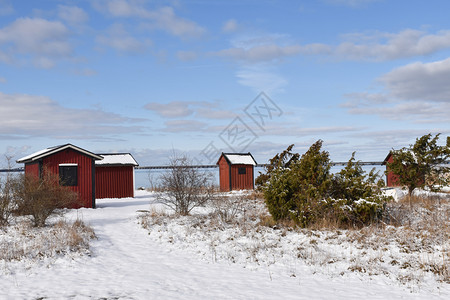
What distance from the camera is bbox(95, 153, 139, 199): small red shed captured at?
1042 inches

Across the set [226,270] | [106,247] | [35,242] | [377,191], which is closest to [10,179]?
[35,242]

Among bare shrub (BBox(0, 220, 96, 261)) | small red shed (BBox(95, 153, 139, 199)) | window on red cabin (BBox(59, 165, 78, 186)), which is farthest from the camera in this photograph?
small red shed (BBox(95, 153, 139, 199))

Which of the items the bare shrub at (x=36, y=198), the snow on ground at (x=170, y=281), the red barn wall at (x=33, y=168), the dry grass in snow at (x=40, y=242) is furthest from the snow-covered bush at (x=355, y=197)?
the red barn wall at (x=33, y=168)

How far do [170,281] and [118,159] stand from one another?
2076 centimetres

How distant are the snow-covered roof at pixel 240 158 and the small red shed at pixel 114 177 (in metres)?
8.66

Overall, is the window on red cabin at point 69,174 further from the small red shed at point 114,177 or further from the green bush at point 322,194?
the green bush at point 322,194

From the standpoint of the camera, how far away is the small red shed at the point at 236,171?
1273 inches

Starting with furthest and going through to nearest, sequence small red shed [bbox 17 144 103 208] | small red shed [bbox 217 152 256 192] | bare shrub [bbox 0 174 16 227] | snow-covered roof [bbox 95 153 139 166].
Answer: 1. small red shed [bbox 217 152 256 192]
2. snow-covered roof [bbox 95 153 139 166]
3. small red shed [bbox 17 144 103 208]
4. bare shrub [bbox 0 174 16 227]

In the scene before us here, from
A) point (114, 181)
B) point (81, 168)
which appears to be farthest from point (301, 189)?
point (114, 181)

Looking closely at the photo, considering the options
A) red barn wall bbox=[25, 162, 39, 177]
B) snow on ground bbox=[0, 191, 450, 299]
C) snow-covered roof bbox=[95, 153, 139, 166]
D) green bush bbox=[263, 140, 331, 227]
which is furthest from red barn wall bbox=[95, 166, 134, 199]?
snow on ground bbox=[0, 191, 450, 299]

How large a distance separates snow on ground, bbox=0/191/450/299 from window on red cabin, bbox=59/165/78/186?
11.4 m

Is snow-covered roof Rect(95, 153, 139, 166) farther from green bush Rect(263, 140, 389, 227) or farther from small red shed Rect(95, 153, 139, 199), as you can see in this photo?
green bush Rect(263, 140, 389, 227)

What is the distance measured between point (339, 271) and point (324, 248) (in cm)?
161

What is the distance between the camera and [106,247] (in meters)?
10.8
